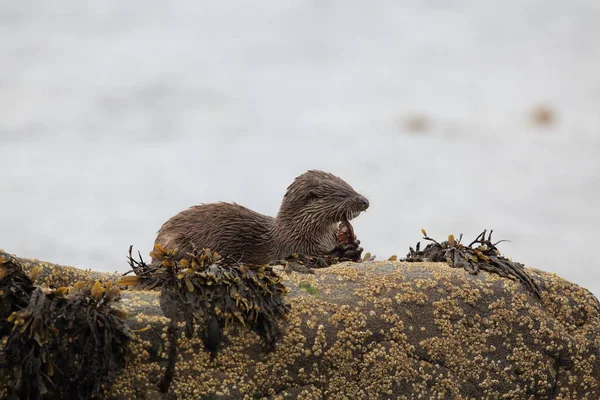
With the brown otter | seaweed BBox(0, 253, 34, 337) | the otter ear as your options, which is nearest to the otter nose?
the brown otter

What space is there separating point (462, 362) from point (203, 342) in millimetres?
2297

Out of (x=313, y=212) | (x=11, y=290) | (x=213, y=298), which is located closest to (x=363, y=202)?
(x=313, y=212)

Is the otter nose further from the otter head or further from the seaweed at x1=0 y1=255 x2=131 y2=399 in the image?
the seaweed at x1=0 y1=255 x2=131 y2=399

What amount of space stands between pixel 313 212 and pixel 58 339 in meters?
3.80

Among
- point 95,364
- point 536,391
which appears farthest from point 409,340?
point 95,364

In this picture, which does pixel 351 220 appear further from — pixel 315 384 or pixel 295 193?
pixel 315 384

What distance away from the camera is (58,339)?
24.3 feet

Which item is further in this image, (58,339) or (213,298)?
(213,298)

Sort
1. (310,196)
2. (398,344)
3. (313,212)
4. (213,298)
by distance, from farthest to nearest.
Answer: (310,196) < (313,212) < (398,344) < (213,298)

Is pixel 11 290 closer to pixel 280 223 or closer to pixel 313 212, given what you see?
pixel 280 223

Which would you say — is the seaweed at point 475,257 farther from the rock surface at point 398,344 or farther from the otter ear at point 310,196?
the otter ear at point 310,196

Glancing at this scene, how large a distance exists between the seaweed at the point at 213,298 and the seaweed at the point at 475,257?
1.87m

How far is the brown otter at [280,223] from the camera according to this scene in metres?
10.4

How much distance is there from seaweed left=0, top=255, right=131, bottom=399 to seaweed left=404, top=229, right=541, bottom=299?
3.29m
